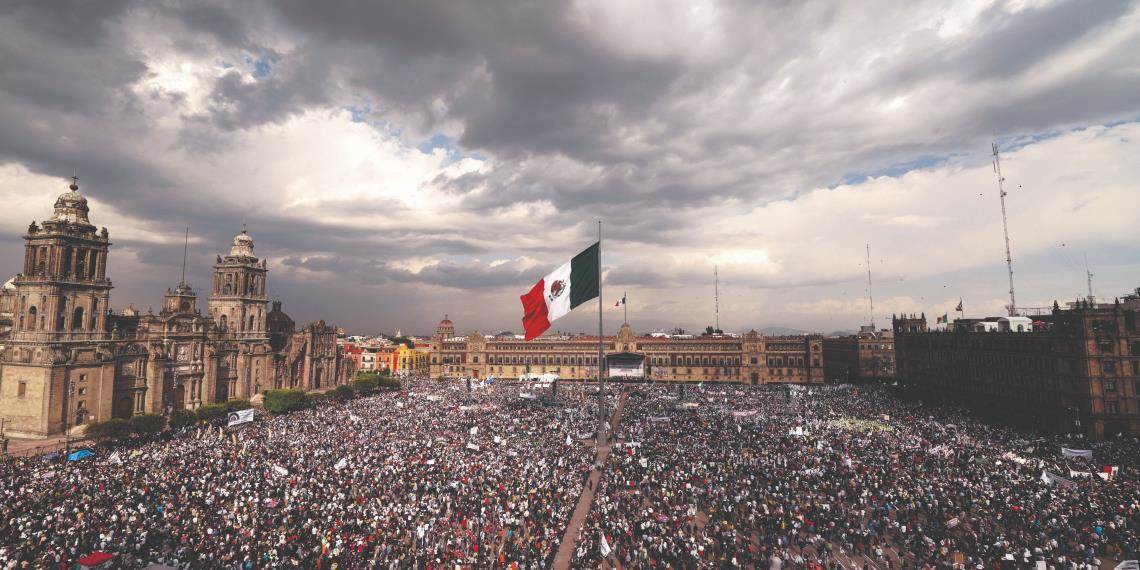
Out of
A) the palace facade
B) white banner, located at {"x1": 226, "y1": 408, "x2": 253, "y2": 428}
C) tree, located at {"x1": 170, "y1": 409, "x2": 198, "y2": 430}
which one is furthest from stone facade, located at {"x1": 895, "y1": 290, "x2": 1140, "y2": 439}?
tree, located at {"x1": 170, "y1": 409, "x2": 198, "y2": 430}

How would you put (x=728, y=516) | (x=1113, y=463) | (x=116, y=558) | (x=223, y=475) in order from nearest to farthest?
(x=116, y=558) < (x=728, y=516) < (x=223, y=475) < (x=1113, y=463)

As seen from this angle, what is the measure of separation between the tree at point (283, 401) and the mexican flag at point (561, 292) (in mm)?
43278

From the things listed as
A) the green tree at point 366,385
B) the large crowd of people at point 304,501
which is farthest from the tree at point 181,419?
the green tree at point 366,385

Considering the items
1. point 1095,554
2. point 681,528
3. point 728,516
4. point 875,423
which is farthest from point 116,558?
point 875,423

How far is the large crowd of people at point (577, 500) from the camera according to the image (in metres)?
20.9

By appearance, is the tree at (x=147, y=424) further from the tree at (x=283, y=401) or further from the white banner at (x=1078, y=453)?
the white banner at (x=1078, y=453)

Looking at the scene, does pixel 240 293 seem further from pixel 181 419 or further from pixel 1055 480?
pixel 1055 480

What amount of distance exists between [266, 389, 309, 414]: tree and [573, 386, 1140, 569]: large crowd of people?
39.3 m

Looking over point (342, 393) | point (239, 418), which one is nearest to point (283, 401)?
point (342, 393)

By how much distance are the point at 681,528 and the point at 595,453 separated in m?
16.1

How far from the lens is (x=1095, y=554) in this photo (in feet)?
70.1

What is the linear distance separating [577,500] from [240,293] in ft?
231

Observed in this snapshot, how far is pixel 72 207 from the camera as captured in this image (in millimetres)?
51906

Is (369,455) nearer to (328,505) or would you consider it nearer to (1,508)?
(328,505)
